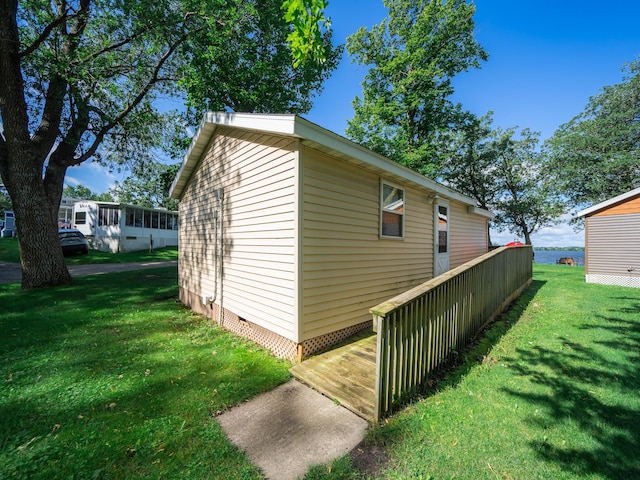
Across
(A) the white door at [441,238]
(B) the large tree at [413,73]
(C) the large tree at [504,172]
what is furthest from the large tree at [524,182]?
(A) the white door at [441,238]

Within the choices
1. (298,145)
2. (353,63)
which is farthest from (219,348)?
(353,63)

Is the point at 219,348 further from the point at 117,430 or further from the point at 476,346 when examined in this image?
the point at 476,346

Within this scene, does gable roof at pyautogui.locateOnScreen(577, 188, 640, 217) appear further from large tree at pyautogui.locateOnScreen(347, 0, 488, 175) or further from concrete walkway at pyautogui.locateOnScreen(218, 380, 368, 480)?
concrete walkway at pyautogui.locateOnScreen(218, 380, 368, 480)

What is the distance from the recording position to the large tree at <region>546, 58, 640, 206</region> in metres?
18.5

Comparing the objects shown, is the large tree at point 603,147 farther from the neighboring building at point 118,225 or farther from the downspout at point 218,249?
the neighboring building at point 118,225

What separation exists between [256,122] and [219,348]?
387 cm

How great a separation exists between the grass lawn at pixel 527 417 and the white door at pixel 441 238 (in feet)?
9.45

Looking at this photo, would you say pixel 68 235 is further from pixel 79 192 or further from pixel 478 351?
pixel 79 192

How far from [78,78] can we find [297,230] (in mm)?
9626

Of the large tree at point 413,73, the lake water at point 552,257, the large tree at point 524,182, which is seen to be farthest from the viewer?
the lake water at point 552,257

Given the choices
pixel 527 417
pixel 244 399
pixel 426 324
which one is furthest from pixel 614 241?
pixel 244 399

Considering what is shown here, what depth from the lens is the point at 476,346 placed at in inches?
169

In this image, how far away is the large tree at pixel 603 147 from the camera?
60.6 ft

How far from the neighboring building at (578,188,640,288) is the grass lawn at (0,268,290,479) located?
13.6 metres
